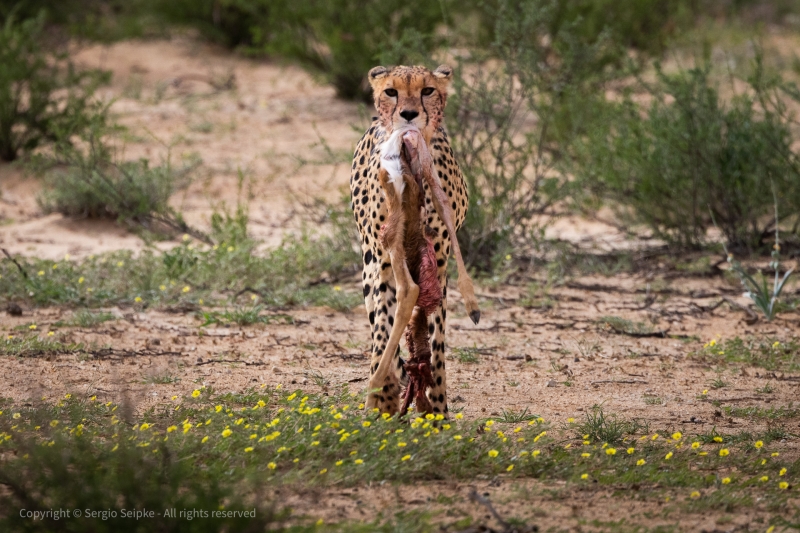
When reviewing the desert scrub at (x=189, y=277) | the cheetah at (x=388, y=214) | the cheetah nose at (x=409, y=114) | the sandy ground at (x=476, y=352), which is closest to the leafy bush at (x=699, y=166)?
the sandy ground at (x=476, y=352)

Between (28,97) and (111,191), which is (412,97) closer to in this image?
(111,191)

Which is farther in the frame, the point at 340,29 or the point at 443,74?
the point at 340,29

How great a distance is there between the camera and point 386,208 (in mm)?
4004

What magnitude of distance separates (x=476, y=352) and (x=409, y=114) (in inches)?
89.8

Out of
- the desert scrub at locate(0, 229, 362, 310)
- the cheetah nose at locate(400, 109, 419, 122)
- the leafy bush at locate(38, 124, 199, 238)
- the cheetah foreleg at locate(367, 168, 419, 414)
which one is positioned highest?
the cheetah nose at locate(400, 109, 419, 122)

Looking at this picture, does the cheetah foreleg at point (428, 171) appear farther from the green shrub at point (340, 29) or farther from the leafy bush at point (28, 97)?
the green shrub at point (340, 29)

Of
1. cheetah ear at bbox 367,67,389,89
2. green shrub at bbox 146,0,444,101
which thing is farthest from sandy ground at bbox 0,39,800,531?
green shrub at bbox 146,0,444,101

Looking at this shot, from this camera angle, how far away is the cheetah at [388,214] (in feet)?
12.0

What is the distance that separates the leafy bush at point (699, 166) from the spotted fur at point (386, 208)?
3.78m

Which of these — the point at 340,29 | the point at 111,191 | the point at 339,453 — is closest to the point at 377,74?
the point at 339,453

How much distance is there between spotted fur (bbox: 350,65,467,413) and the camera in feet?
12.1

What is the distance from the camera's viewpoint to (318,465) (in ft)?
11.8

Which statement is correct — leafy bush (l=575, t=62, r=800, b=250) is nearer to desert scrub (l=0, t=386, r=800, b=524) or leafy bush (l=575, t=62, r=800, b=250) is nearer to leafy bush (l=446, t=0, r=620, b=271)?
leafy bush (l=446, t=0, r=620, b=271)

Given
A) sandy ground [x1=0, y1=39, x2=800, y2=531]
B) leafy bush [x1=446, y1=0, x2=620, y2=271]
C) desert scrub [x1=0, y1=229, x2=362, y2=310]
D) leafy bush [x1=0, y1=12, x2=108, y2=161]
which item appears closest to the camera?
sandy ground [x1=0, y1=39, x2=800, y2=531]
